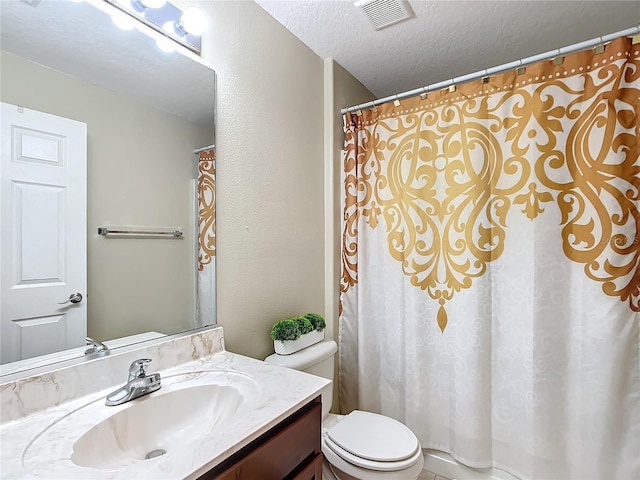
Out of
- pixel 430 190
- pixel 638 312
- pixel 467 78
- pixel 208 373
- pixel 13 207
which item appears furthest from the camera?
pixel 430 190

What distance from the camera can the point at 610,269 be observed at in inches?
51.1

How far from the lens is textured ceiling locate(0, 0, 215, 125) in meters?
0.85

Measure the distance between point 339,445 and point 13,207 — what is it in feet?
4.37

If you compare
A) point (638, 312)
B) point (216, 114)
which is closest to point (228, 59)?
point (216, 114)

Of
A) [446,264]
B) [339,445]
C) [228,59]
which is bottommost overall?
[339,445]

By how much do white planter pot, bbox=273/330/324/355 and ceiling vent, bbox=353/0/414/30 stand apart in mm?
1517

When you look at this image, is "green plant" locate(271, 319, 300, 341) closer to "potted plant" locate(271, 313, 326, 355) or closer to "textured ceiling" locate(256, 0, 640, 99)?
"potted plant" locate(271, 313, 326, 355)

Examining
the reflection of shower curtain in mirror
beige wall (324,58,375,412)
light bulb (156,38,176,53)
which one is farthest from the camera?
beige wall (324,58,375,412)

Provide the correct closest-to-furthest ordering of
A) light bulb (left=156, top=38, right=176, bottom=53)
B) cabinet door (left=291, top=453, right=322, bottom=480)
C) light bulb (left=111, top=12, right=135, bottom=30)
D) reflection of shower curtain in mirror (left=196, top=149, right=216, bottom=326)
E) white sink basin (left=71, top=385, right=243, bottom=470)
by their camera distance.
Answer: white sink basin (left=71, top=385, right=243, bottom=470)
cabinet door (left=291, top=453, right=322, bottom=480)
light bulb (left=111, top=12, right=135, bottom=30)
light bulb (left=156, top=38, right=176, bottom=53)
reflection of shower curtain in mirror (left=196, top=149, right=216, bottom=326)

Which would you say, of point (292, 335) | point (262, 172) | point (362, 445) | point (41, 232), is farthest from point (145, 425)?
point (262, 172)

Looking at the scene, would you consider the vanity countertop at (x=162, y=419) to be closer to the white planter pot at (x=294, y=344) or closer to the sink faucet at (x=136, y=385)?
the sink faucet at (x=136, y=385)

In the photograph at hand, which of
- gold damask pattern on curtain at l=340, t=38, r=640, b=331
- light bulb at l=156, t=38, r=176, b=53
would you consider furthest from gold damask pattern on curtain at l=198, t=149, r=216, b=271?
gold damask pattern on curtain at l=340, t=38, r=640, b=331

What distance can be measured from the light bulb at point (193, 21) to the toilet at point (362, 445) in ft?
4.39

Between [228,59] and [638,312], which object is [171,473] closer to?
[228,59]
